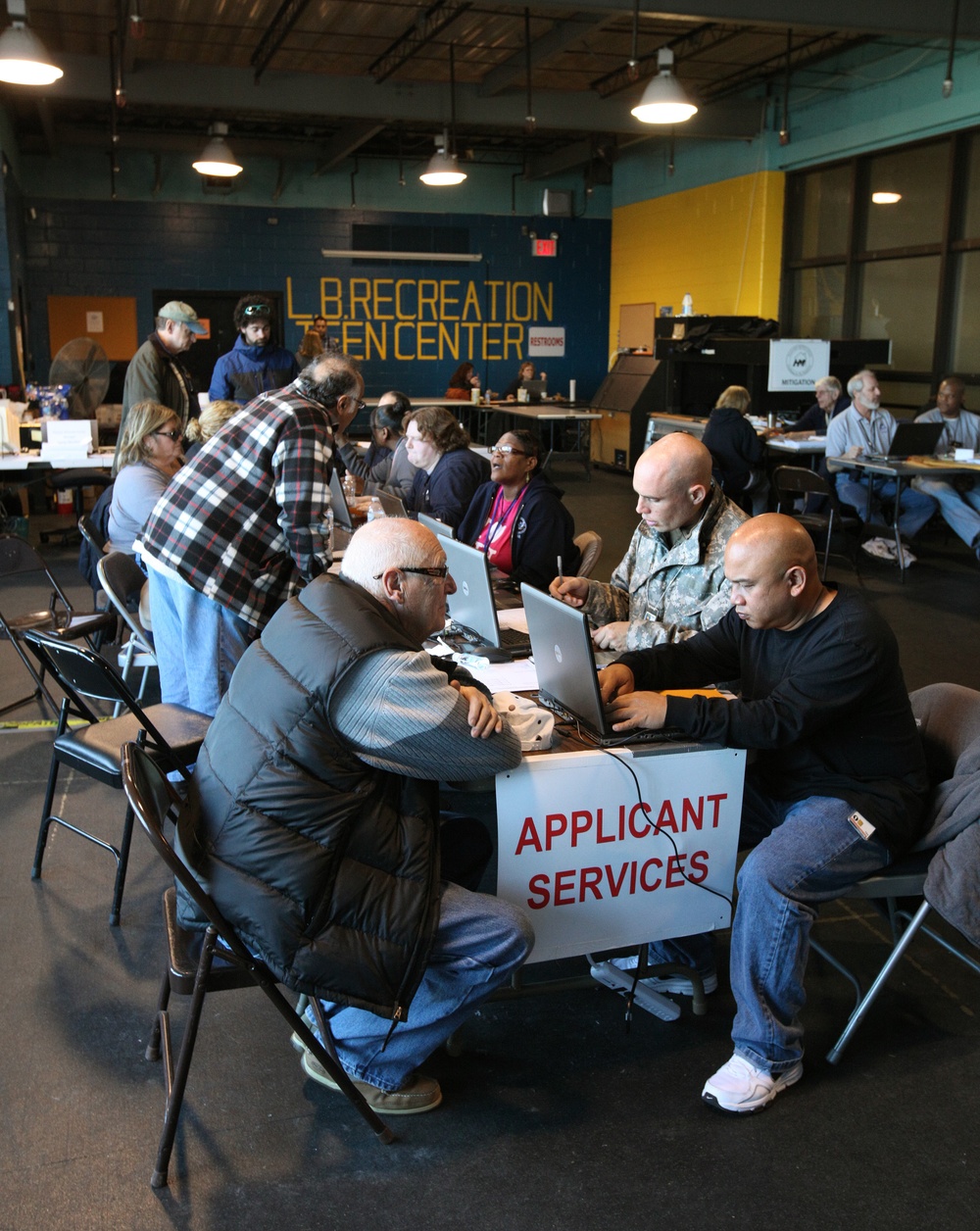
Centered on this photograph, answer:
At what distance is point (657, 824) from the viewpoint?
2.32 m

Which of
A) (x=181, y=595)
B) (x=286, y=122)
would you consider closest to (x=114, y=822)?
(x=181, y=595)

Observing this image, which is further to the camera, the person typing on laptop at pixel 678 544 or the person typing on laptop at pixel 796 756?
the person typing on laptop at pixel 678 544

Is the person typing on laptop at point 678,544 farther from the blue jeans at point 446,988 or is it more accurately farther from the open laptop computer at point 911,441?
the open laptop computer at point 911,441

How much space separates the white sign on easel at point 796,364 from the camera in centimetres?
991

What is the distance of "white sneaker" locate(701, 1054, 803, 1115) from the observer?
216 cm

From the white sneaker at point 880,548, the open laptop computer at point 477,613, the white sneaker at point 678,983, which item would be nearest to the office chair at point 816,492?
the white sneaker at point 880,548

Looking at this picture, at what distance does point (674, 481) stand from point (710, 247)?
10705 mm

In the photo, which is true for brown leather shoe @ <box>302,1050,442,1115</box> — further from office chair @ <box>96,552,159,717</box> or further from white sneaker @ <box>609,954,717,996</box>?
office chair @ <box>96,552,159,717</box>

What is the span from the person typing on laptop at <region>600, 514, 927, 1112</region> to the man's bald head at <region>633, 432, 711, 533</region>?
→ 0.62 meters

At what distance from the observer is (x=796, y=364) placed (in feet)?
32.9

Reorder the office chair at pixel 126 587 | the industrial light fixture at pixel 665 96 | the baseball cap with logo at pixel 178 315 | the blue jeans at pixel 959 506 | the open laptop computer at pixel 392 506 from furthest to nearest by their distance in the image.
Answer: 1. the blue jeans at pixel 959 506
2. the industrial light fixture at pixel 665 96
3. the baseball cap with logo at pixel 178 315
4. the open laptop computer at pixel 392 506
5. the office chair at pixel 126 587

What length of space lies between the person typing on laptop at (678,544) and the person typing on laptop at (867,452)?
5587 mm

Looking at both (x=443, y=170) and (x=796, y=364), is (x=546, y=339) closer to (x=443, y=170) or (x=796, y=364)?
(x=443, y=170)

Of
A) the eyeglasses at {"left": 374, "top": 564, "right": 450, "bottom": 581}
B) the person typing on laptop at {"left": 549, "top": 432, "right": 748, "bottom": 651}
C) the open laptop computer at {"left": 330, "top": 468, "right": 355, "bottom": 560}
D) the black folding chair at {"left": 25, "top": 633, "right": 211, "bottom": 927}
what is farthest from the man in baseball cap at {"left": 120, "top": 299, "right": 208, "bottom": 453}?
the eyeglasses at {"left": 374, "top": 564, "right": 450, "bottom": 581}
